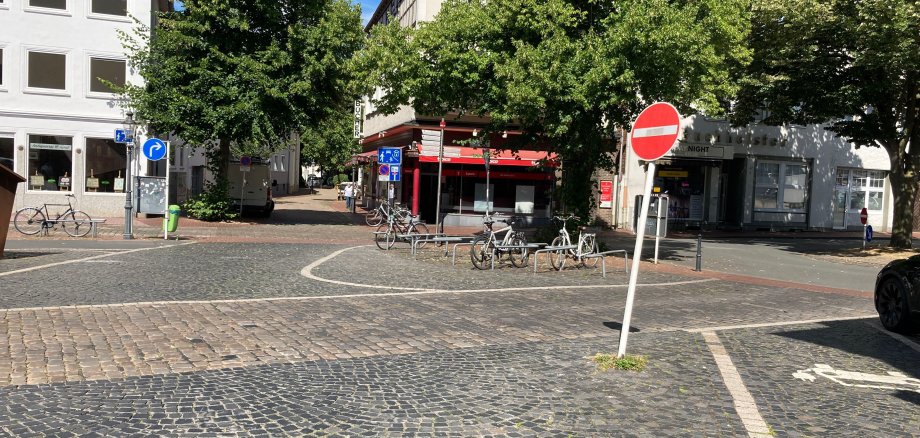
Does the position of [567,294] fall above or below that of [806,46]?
below

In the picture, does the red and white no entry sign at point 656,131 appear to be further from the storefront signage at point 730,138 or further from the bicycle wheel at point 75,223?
the storefront signage at point 730,138

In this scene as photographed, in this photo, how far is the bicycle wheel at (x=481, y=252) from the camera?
50.7 ft

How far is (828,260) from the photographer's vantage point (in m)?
21.8

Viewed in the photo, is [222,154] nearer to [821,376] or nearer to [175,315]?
[175,315]

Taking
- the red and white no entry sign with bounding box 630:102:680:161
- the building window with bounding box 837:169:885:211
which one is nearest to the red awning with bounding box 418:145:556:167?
the building window with bounding box 837:169:885:211

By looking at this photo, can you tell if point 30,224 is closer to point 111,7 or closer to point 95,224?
point 95,224

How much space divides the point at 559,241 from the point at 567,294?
4.62 m

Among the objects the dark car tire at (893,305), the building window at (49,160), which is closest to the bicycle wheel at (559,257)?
the dark car tire at (893,305)

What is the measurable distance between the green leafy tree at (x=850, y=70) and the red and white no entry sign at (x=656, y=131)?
14420 mm

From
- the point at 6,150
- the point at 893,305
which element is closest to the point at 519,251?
the point at 893,305

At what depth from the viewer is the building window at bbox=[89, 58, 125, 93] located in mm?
27922

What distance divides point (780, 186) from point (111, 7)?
30481 mm

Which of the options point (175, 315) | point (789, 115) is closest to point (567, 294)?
point (175, 315)

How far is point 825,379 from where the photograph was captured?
21.8 ft
